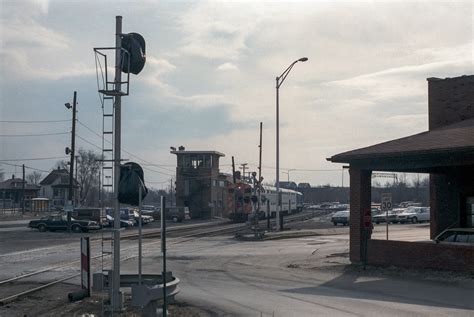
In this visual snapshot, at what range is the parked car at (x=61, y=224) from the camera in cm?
5362

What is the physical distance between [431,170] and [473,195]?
2.16 m

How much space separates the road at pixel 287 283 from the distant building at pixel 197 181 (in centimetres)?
4874

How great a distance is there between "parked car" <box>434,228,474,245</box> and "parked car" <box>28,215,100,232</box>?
3655cm

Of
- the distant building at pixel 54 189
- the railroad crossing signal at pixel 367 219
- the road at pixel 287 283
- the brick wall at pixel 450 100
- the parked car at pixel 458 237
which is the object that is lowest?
the road at pixel 287 283

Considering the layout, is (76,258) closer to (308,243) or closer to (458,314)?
(308,243)

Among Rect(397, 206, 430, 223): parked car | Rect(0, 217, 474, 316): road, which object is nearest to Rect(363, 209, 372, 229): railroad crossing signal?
Rect(0, 217, 474, 316): road

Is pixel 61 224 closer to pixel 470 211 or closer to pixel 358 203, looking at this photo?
pixel 358 203

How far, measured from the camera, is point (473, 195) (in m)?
27.9

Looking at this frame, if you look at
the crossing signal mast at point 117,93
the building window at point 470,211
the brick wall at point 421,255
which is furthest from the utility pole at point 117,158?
the building window at point 470,211

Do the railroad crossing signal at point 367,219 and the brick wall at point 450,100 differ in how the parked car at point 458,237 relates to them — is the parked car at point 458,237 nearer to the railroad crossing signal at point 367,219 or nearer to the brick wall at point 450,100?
the railroad crossing signal at point 367,219

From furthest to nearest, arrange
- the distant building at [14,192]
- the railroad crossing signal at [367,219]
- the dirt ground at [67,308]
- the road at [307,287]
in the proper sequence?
the distant building at [14,192]
the railroad crossing signal at [367,219]
the road at [307,287]
the dirt ground at [67,308]

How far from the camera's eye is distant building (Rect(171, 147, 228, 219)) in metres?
82.2

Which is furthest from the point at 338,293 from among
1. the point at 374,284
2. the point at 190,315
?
the point at 190,315

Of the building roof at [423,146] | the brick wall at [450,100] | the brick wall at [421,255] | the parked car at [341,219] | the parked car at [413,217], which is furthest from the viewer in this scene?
the parked car at [413,217]
